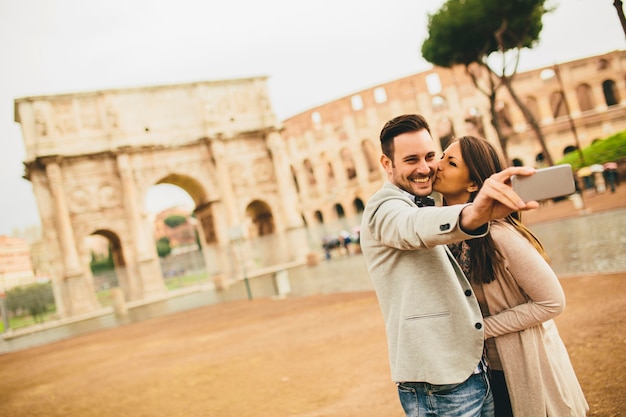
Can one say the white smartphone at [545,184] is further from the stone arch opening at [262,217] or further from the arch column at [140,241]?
the stone arch opening at [262,217]

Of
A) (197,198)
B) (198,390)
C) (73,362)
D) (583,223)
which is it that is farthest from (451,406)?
(197,198)

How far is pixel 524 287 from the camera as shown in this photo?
1.68 metres

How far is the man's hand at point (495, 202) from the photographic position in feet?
3.72

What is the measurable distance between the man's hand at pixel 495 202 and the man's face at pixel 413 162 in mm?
370

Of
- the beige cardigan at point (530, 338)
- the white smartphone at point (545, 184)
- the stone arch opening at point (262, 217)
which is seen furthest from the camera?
the stone arch opening at point (262, 217)

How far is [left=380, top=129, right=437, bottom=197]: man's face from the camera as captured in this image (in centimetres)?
158

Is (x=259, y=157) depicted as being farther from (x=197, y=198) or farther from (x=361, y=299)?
(x=361, y=299)

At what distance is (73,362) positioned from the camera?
9.61 metres

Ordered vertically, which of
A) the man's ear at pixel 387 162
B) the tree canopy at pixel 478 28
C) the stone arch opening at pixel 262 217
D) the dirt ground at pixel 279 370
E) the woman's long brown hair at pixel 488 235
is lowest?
the dirt ground at pixel 279 370

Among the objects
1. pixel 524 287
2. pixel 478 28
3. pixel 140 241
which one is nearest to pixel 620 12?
pixel 524 287

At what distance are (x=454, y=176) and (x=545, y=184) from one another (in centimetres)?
63

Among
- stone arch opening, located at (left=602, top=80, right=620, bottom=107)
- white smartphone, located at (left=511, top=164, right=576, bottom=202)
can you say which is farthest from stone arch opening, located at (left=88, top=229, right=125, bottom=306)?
stone arch opening, located at (left=602, top=80, right=620, bottom=107)

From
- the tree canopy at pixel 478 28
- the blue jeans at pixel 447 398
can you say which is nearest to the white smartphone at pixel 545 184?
the blue jeans at pixel 447 398

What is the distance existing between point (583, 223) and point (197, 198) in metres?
22.6
